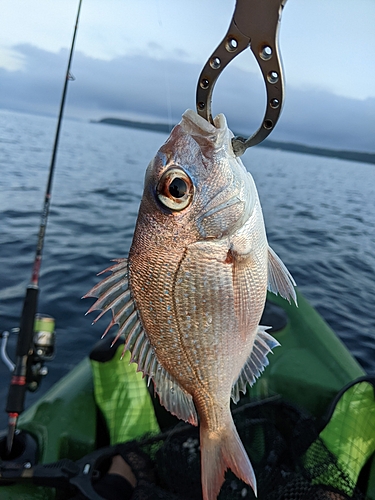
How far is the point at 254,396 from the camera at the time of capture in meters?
3.05

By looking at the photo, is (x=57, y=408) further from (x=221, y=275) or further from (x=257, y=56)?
(x=257, y=56)

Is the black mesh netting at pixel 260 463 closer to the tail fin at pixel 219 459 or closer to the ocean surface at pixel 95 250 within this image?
the tail fin at pixel 219 459

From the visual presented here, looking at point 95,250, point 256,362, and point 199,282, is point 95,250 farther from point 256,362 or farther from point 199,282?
point 199,282

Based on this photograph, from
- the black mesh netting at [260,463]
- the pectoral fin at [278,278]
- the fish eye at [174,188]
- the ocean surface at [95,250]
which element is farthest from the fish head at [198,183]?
the ocean surface at [95,250]

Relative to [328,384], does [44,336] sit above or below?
below

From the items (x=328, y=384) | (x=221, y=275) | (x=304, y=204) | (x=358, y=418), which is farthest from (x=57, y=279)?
(x=304, y=204)

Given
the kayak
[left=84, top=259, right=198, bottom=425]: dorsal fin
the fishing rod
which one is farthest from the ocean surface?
[left=84, top=259, right=198, bottom=425]: dorsal fin

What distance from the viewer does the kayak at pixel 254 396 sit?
2.73m

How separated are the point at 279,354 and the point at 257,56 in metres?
2.78

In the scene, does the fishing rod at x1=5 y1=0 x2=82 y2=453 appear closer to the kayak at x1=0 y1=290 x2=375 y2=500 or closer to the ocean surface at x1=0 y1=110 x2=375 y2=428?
the kayak at x1=0 y1=290 x2=375 y2=500

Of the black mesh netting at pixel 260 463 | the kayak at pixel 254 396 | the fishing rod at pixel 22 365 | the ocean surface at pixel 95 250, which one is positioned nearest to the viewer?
the black mesh netting at pixel 260 463

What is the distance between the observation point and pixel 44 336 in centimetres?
336

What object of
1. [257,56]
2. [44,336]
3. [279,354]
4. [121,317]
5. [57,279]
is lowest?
[57,279]

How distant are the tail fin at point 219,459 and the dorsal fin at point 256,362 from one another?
0.51 feet
